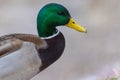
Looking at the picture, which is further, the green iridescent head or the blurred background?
the blurred background

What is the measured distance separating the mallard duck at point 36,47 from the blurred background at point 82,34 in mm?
389

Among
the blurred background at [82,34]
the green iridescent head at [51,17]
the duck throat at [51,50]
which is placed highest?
the green iridescent head at [51,17]

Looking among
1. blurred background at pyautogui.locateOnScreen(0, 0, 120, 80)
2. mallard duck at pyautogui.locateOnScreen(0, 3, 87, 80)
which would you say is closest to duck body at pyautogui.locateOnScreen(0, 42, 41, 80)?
mallard duck at pyautogui.locateOnScreen(0, 3, 87, 80)

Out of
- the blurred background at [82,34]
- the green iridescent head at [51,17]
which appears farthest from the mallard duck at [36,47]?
the blurred background at [82,34]

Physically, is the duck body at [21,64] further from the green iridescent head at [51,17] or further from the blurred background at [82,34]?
the blurred background at [82,34]

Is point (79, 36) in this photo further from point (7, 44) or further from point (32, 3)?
point (7, 44)

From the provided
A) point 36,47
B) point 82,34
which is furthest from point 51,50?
point 82,34

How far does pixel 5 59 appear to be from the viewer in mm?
1711

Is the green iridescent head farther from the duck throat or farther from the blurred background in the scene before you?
the blurred background

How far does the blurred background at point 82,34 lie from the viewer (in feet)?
7.30

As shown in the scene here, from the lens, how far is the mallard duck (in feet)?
5.64

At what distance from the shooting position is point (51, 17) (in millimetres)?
1743

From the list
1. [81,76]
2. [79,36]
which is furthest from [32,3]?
[81,76]

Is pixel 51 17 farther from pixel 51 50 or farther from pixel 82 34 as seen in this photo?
pixel 82 34
